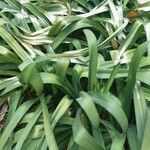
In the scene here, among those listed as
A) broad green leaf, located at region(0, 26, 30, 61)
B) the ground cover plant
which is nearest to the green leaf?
the ground cover plant

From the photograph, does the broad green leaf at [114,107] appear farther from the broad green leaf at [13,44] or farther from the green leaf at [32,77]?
the broad green leaf at [13,44]

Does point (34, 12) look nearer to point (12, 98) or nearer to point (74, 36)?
point (74, 36)

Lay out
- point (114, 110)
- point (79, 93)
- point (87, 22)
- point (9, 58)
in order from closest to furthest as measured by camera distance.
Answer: point (114, 110) < point (79, 93) < point (9, 58) < point (87, 22)

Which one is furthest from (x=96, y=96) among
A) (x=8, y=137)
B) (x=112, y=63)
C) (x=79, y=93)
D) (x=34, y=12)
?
(x=34, y=12)

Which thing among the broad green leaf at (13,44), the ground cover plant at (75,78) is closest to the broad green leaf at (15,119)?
the ground cover plant at (75,78)

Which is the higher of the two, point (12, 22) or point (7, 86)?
point (12, 22)

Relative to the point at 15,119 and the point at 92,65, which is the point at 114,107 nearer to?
the point at 92,65

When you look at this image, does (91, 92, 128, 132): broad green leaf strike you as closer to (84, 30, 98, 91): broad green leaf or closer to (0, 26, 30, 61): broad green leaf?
(84, 30, 98, 91): broad green leaf

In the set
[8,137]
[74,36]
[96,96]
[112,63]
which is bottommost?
[8,137]

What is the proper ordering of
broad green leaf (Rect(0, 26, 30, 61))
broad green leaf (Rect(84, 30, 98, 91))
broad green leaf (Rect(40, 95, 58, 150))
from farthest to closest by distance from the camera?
1. broad green leaf (Rect(0, 26, 30, 61))
2. broad green leaf (Rect(84, 30, 98, 91))
3. broad green leaf (Rect(40, 95, 58, 150))
